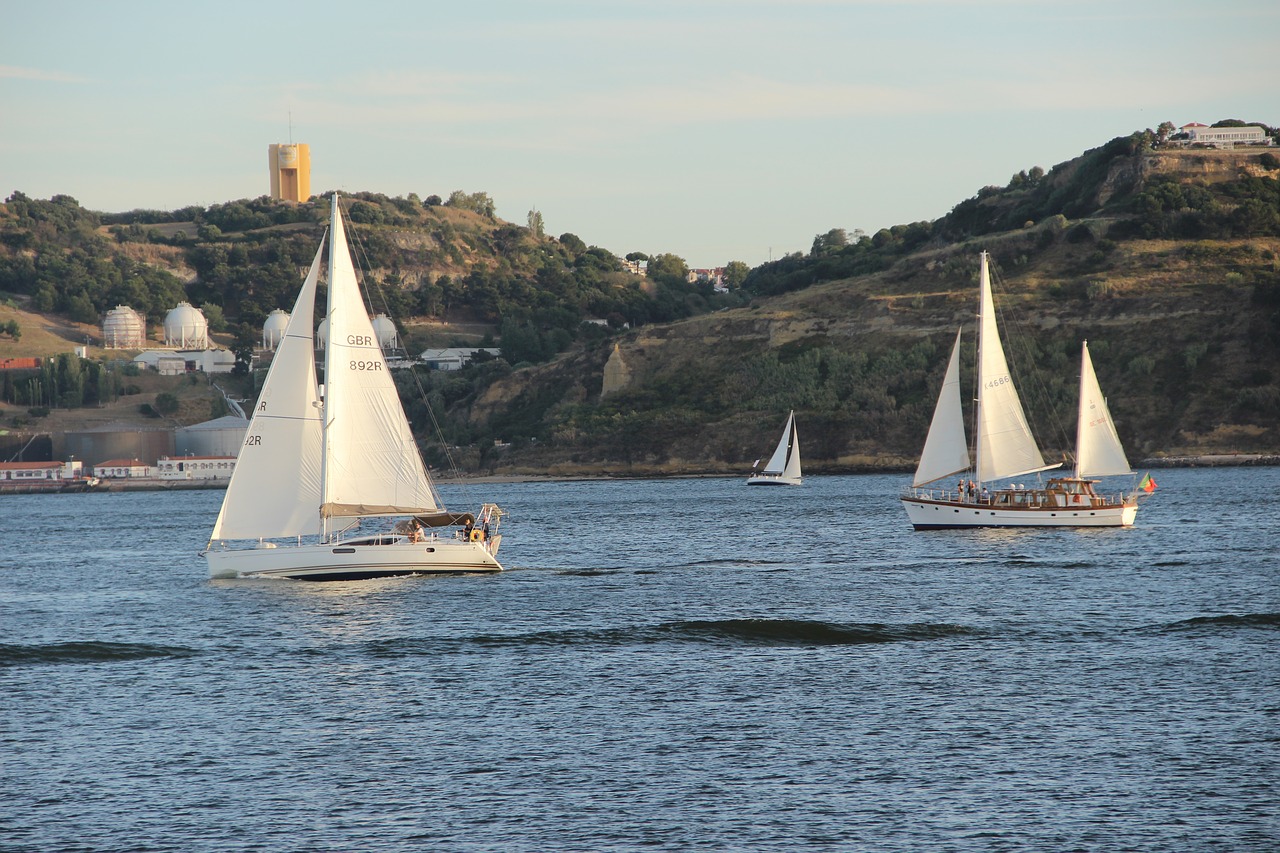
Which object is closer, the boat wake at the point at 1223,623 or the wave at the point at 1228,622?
the boat wake at the point at 1223,623

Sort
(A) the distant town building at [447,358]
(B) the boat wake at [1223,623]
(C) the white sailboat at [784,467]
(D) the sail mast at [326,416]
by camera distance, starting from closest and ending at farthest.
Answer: (B) the boat wake at [1223,623]
(D) the sail mast at [326,416]
(C) the white sailboat at [784,467]
(A) the distant town building at [447,358]

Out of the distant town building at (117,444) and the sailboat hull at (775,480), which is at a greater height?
the distant town building at (117,444)

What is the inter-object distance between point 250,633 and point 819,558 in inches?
966

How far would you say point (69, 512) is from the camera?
114375mm

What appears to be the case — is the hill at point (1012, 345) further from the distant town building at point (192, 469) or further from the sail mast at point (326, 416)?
the sail mast at point (326, 416)

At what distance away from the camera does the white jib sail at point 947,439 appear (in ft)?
191

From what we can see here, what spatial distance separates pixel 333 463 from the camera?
4262 centimetres

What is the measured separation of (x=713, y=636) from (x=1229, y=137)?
426 ft

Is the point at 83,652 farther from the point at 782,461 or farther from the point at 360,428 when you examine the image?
the point at 782,461

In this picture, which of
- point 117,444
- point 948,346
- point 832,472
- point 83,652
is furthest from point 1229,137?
point 83,652

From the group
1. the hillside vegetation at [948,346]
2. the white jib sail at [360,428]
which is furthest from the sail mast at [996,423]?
the hillside vegetation at [948,346]

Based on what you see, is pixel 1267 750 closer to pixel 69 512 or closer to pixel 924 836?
pixel 924 836

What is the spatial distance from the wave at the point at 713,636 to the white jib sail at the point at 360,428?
29.3ft

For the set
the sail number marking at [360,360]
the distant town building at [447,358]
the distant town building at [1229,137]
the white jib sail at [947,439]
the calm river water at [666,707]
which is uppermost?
the distant town building at [1229,137]
